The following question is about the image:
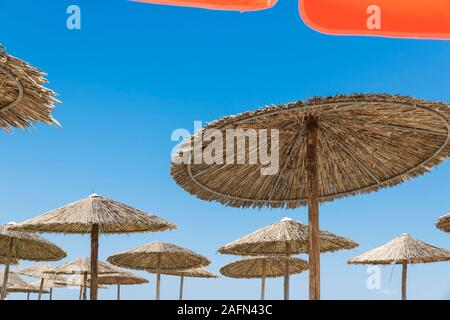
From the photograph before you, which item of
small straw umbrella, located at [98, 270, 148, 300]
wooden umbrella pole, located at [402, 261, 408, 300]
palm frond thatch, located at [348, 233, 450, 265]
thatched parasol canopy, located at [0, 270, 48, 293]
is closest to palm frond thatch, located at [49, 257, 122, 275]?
small straw umbrella, located at [98, 270, 148, 300]

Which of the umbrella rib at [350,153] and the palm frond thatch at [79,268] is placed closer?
the umbrella rib at [350,153]

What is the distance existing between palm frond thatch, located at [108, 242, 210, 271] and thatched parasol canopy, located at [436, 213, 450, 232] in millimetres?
5161

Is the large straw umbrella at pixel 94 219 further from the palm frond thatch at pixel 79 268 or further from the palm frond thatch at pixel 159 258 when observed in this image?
the palm frond thatch at pixel 79 268

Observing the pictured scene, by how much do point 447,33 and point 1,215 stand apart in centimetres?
1007

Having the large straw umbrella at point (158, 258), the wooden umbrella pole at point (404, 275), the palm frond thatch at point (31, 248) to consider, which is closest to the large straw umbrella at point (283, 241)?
the large straw umbrella at point (158, 258)

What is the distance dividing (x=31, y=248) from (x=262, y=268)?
5.99 metres

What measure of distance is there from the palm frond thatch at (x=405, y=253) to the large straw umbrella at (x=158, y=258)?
12.2 feet

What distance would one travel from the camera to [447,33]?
230 cm

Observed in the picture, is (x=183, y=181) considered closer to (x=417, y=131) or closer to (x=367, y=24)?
(x=417, y=131)

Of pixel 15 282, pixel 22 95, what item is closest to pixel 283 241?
pixel 22 95

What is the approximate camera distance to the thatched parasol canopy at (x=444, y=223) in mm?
9344

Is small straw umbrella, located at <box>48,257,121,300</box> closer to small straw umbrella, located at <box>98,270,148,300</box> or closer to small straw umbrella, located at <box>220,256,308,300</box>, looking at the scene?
small straw umbrella, located at <box>98,270,148,300</box>

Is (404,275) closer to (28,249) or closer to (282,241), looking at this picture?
(282,241)
